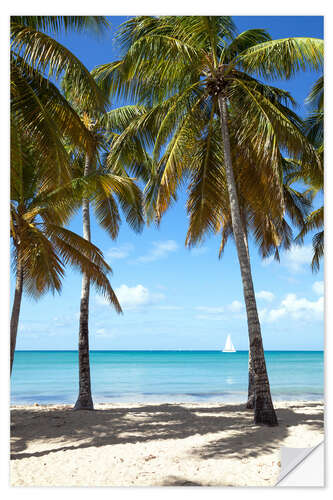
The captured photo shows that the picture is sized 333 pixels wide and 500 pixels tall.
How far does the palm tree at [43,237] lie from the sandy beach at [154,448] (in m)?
1.44

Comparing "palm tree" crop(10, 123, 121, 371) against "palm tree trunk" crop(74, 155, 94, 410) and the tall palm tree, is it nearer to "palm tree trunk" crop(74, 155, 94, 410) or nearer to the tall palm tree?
the tall palm tree

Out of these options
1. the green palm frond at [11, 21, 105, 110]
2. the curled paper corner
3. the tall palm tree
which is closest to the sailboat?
the tall palm tree

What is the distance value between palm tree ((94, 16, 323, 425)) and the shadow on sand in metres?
0.58

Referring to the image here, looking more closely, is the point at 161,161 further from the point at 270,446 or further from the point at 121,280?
the point at 121,280

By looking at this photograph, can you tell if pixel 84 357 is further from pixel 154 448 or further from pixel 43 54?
pixel 43 54

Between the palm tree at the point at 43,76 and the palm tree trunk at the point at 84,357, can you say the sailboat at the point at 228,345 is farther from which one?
the palm tree at the point at 43,76

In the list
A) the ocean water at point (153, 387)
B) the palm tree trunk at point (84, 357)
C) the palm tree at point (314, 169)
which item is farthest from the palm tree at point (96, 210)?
the ocean water at point (153, 387)

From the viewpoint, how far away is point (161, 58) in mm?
5523

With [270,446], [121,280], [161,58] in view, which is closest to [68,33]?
[161,58]

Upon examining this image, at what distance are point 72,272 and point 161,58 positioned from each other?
303cm

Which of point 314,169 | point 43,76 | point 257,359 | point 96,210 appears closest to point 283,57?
point 314,169

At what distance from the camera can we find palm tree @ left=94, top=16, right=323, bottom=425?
17.5ft

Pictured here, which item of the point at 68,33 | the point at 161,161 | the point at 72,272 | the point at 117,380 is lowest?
the point at 117,380

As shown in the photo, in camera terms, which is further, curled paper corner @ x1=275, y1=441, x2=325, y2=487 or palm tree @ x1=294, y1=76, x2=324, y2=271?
palm tree @ x1=294, y1=76, x2=324, y2=271
